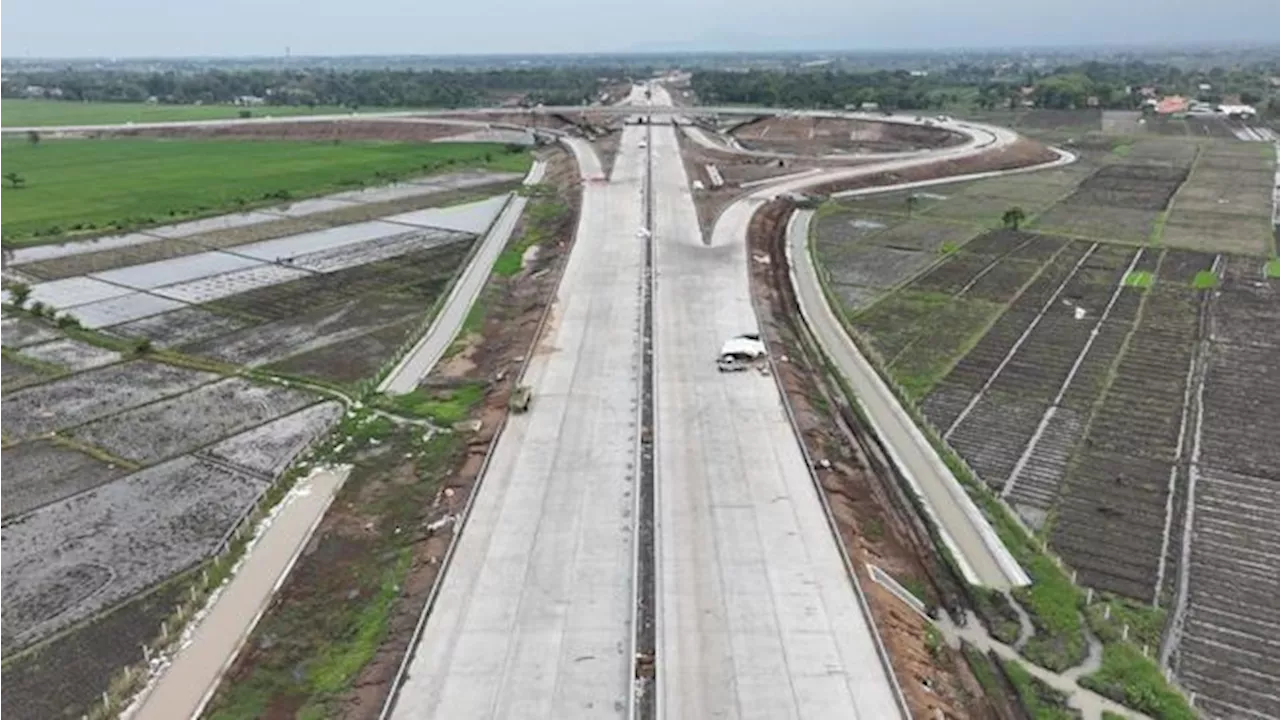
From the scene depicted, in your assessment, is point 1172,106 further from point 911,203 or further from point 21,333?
point 21,333

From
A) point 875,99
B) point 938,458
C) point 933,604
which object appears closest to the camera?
point 933,604

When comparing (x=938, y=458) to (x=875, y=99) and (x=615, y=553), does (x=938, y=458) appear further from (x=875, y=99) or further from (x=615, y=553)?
(x=875, y=99)

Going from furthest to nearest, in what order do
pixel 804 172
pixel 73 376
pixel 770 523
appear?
pixel 804 172, pixel 73 376, pixel 770 523

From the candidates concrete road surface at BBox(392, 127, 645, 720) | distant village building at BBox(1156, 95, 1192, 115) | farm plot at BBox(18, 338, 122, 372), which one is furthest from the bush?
distant village building at BBox(1156, 95, 1192, 115)

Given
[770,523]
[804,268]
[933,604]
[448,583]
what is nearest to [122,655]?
[448,583]

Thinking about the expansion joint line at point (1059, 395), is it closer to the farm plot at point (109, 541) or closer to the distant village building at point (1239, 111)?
the farm plot at point (109, 541)

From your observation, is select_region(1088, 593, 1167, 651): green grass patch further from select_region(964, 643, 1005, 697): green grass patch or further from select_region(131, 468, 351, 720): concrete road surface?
select_region(131, 468, 351, 720): concrete road surface
